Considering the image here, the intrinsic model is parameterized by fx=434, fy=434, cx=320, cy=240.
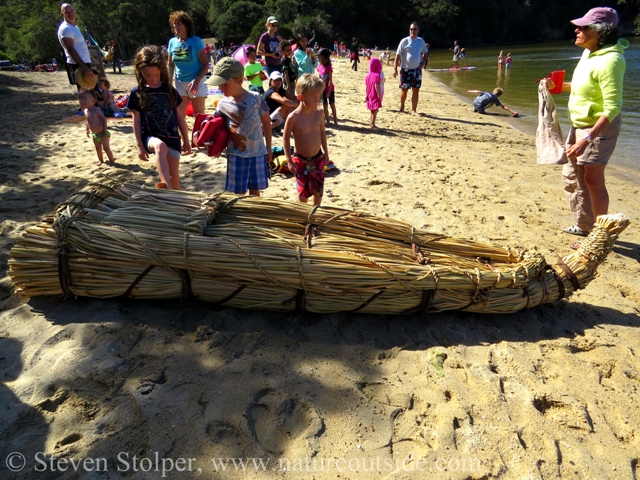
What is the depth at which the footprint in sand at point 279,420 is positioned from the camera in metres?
1.96

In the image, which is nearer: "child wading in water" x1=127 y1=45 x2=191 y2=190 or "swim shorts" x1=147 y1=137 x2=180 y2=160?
"child wading in water" x1=127 y1=45 x2=191 y2=190

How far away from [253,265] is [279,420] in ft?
2.91

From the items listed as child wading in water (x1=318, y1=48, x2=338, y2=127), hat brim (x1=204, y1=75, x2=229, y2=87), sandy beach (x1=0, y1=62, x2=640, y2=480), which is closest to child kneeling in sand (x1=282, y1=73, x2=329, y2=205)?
hat brim (x1=204, y1=75, x2=229, y2=87)

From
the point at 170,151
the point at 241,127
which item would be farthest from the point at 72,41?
the point at 241,127

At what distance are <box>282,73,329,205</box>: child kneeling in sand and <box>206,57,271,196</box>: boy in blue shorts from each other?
0.24 meters

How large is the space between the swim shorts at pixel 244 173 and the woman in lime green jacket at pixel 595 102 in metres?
2.64

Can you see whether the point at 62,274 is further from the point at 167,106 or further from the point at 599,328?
the point at 599,328

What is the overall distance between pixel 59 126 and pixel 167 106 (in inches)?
206

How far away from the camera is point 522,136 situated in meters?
8.95

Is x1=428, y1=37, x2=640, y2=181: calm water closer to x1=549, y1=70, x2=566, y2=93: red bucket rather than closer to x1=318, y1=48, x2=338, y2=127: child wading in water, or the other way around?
x1=549, y1=70, x2=566, y2=93: red bucket

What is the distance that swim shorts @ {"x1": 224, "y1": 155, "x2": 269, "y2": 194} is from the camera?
12.1 ft

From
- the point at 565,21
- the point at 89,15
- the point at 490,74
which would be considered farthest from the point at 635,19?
the point at 89,15

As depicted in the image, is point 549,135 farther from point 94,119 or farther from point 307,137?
point 94,119

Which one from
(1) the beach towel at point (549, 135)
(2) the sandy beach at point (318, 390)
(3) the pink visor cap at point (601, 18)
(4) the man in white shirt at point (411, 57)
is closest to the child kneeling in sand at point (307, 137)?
(2) the sandy beach at point (318, 390)
